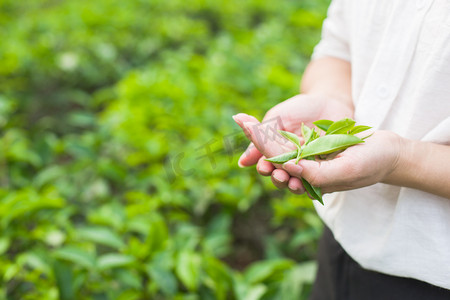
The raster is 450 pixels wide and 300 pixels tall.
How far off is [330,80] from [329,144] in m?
0.33

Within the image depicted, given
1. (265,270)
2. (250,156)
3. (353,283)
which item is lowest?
(265,270)

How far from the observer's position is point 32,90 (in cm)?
265

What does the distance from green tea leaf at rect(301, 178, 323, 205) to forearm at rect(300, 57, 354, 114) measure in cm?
28

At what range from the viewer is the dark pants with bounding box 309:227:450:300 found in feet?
2.56

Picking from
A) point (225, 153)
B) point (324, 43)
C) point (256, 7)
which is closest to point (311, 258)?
point (225, 153)

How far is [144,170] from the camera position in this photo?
73.8 inches

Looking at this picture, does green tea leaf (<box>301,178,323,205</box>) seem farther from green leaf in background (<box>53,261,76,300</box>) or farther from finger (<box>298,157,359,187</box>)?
green leaf in background (<box>53,261,76,300</box>)

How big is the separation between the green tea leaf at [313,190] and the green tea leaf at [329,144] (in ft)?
0.16

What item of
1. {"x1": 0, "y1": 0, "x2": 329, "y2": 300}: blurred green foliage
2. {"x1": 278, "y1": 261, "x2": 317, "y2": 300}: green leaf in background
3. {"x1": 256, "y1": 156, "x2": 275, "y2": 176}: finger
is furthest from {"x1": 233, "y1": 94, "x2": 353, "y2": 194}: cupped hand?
{"x1": 278, "y1": 261, "x2": 317, "y2": 300}: green leaf in background

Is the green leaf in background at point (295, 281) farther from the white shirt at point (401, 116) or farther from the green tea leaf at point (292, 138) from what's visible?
the green tea leaf at point (292, 138)

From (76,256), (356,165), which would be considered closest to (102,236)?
(76,256)

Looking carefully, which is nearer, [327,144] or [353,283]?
[327,144]

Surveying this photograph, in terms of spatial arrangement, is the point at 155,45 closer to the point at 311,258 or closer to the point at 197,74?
the point at 197,74

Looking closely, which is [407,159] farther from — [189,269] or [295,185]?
[189,269]
